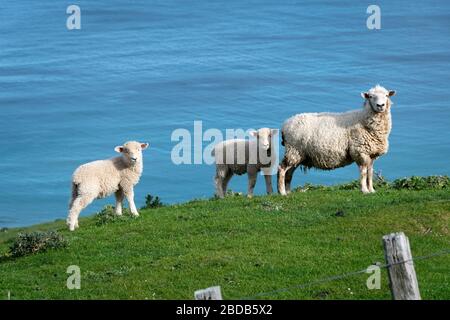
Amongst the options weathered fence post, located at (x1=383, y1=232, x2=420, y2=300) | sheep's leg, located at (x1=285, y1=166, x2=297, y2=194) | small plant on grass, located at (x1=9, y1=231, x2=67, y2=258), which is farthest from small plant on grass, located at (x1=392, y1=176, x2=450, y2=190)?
weathered fence post, located at (x1=383, y1=232, x2=420, y2=300)

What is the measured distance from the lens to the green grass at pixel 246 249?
18484 millimetres

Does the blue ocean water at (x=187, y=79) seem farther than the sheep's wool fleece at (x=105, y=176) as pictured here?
Yes

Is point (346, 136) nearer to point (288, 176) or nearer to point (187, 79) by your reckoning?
point (288, 176)

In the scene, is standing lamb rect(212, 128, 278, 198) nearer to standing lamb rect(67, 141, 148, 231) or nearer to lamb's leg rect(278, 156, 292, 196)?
lamb's leg rect(278, 156, 292, 196)

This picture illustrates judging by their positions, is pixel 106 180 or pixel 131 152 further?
pixel 131 152

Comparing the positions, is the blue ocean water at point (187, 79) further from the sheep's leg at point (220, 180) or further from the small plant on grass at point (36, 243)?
the small plant on grass at point (36, 243)

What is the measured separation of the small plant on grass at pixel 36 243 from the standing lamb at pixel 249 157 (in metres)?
5.11

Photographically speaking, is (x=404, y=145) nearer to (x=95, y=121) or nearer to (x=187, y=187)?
(x=187, y=187)

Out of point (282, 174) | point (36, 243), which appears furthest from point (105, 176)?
point (282, 174)

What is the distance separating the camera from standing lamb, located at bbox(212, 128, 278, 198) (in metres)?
25.1

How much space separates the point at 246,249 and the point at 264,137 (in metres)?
4.98

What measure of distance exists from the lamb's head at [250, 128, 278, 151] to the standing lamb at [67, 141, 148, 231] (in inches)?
96.6

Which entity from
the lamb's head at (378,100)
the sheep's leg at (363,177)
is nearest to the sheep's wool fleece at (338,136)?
the lamb's head at (378,100)

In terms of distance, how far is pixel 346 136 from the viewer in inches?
974
